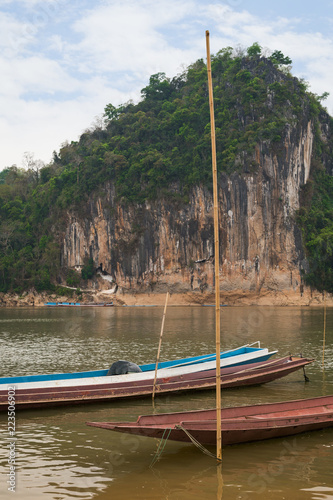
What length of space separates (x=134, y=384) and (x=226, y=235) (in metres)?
42.2

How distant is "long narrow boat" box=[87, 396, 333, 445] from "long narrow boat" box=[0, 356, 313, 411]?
124 inches

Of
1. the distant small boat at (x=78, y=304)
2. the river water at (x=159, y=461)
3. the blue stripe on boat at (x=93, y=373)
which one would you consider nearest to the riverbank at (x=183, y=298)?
the distant small boat at (x=78, y=304)

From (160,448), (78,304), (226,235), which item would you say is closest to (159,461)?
(160,448)

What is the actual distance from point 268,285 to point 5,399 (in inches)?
1737

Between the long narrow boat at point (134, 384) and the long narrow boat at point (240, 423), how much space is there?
3.15 meters

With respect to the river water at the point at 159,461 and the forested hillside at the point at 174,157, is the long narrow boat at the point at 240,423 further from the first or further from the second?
the forested hillside at the point at 174,157

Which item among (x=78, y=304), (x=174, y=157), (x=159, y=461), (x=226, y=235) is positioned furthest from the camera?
(x=174, y=157)

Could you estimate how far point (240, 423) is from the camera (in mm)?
7461

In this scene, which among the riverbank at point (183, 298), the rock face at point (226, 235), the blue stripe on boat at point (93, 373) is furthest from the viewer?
the rock face at point (226, 235)

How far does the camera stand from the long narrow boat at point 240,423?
701 cm

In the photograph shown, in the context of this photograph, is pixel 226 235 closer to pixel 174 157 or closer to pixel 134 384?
pixel 174 157

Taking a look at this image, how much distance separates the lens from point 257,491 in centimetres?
628

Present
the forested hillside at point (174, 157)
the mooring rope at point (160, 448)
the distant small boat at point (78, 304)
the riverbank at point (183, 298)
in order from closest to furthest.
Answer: the mooring rope at point (160, 448), the riverbank at point (183, 298), the forested hillside at point (174, 157), the distant small boat at point (78, 304)

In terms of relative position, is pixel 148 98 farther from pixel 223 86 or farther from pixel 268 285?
pixel 268 285
